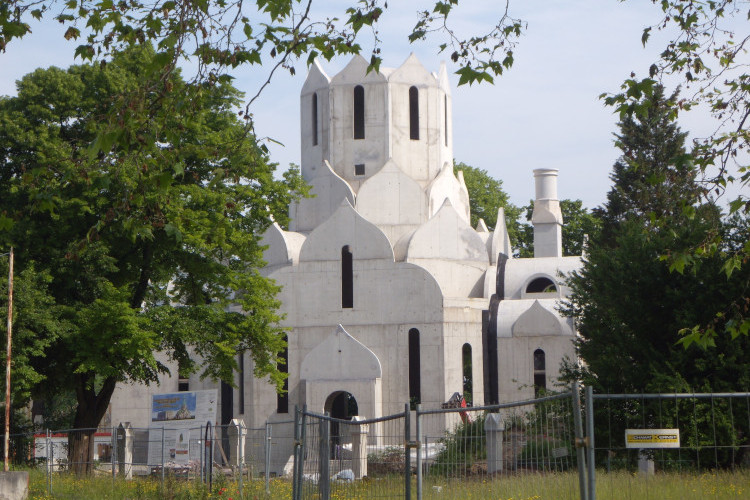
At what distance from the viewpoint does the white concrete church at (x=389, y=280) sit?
122 feet

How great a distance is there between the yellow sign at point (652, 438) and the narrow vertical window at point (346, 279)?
29744mm

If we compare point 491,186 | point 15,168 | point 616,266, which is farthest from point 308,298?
point 491,186

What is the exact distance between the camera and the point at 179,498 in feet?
60.9

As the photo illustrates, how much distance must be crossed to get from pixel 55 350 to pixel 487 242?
18481 mm

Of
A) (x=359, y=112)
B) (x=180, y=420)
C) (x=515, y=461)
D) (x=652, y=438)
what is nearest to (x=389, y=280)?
(x=359, y=112)

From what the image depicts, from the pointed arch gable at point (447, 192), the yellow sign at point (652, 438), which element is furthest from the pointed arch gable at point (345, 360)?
the yellow sign at point (652, 438)

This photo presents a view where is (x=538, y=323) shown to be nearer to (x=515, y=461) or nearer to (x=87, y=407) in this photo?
(x=87, y=407)

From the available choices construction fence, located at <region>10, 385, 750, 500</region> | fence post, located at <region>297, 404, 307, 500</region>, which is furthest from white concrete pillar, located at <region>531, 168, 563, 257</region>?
fence post, located at <region>297, 404, 307, 500</region>

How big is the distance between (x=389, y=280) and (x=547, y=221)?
31.9 ft

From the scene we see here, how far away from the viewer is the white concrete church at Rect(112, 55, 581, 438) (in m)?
37.2

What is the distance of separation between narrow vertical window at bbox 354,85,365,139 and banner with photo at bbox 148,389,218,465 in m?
15.4

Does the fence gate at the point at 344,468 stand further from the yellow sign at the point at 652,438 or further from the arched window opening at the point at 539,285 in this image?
the arched window opening at the point at 539,285

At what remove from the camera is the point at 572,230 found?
189 feet

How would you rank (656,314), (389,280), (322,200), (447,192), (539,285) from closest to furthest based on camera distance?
1. (656,314)
2. (389,280)
3. (322,200)
4. (447,192)
5. (539,285)
